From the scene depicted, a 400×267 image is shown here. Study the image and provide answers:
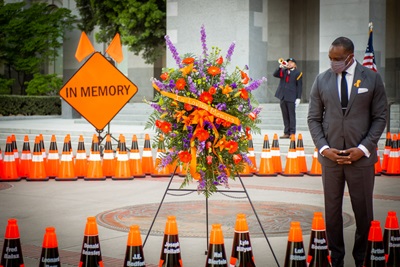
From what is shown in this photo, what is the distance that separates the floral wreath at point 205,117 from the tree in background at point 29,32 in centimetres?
3154

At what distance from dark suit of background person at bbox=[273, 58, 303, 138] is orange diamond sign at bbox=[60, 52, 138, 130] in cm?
530

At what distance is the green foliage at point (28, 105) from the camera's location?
36250mm

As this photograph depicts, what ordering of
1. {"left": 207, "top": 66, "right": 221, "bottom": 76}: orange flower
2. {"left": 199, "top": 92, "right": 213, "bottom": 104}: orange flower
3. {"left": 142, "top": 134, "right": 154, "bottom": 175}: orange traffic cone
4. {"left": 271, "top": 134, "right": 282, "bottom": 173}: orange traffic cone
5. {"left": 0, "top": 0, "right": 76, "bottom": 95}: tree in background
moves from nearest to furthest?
{"left": 199, "top": 92, "right": 213, "bottom": 104}: orange flower → {"left": 207, "top": 66, "right": 221, "bottom": 76}: orange flower → {"left": 142, "top": 134, "right": 154, "bottom": 175}: orange traffic cone → {"left": 271, "top": 134, "right": 282, "bottom": 173}: orange traffic cone → {"left": 0, "top": 0, "right": 76, "bottom": 95}: tree in background

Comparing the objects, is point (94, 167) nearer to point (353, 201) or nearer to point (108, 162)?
point (108, 162)

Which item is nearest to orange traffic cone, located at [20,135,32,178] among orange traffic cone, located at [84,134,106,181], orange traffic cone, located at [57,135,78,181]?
orange traffic cone, located at [57,135,78,181]

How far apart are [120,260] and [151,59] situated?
90.5 ft

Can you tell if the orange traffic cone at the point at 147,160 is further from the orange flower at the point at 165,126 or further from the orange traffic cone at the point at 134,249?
the orange traffic cone at the point at 134,249

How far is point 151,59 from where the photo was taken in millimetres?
34312

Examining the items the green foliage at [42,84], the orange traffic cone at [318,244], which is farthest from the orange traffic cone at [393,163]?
the green foliage at [42,84]

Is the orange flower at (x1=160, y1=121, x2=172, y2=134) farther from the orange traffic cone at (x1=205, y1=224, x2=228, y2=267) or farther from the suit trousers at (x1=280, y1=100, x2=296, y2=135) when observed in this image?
the suit trousers at (x1=280, y1=100, x2=296, y2=135)

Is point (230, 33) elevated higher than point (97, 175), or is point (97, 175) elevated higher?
point (230, 33)

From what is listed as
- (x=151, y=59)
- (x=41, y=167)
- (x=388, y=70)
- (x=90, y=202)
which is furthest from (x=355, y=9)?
(x=90, y=202)

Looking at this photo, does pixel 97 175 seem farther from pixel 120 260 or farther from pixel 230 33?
pixel 230 33

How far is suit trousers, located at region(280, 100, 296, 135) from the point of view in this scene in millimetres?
19420
